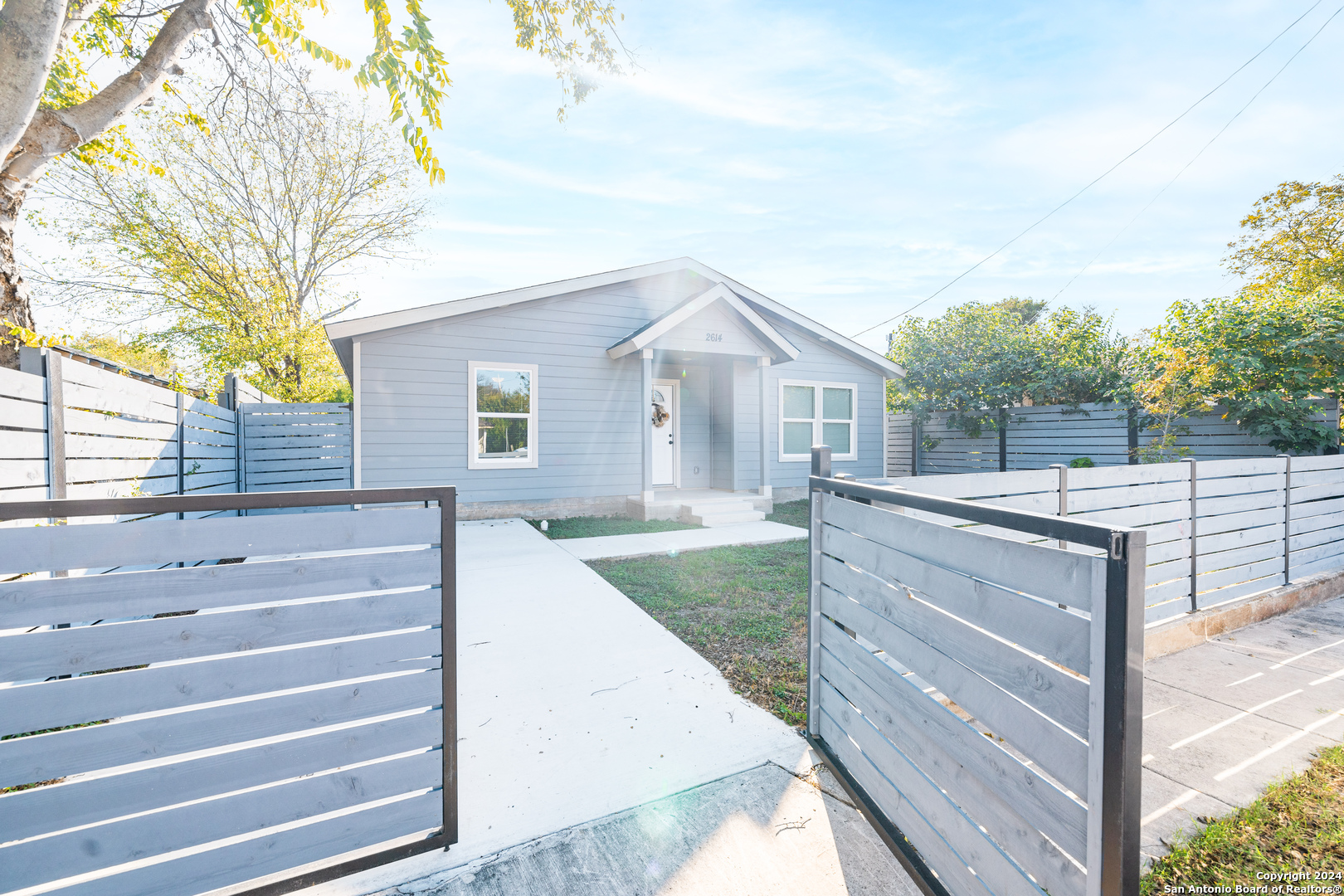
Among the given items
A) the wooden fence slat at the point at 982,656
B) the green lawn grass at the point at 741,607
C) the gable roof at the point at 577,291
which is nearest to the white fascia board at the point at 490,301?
the gable roof at the point at 577,291

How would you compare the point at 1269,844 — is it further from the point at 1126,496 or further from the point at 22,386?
the point at 22,386

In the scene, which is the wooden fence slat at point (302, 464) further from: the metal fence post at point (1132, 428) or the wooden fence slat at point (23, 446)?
the metal fence post at point (1132, 428)

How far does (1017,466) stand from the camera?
10.8 m

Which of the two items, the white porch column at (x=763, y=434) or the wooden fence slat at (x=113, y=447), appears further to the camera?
the white porch column at (x=763, y=434)

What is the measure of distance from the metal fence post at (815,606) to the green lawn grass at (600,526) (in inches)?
199

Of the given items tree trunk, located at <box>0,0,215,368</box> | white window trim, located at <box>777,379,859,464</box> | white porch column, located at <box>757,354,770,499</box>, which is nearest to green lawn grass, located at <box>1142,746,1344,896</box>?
tree trunk, located at <box>0,0,215,368</box>

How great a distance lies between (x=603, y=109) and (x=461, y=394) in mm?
4499

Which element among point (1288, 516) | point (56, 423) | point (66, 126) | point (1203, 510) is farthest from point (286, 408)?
point (1288, 516)

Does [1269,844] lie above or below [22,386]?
below

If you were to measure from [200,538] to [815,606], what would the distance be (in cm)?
217

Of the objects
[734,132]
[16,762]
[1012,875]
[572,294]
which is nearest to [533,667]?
[16,762]

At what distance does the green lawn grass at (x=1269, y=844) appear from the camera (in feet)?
5.35

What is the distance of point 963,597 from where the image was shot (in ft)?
4.90

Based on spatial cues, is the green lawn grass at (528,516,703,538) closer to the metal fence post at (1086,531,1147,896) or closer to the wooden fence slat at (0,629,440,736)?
the wooden fence slat at (0,629,440,736)
